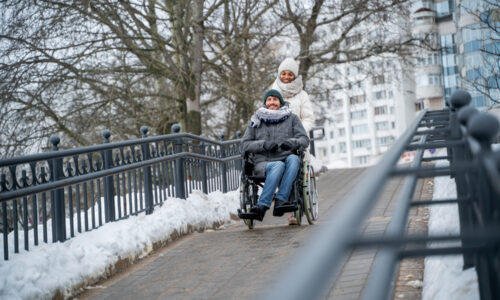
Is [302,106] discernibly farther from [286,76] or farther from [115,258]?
[115,258]

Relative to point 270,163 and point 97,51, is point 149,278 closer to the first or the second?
point 270,163

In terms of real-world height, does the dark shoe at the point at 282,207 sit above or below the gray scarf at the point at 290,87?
below

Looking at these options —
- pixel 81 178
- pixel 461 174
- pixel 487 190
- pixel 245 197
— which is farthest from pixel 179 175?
pixel 487 190

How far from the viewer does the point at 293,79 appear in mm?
8773

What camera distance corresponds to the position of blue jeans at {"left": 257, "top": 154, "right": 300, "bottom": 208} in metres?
7.32

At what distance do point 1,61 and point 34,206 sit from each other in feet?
31.0

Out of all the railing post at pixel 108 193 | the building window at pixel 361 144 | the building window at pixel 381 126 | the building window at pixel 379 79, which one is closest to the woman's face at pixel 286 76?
the railing post at pixel 108 193

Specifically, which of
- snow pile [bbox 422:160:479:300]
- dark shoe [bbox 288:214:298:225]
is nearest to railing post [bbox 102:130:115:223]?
dark shoe [bbox 288:214:298:225]

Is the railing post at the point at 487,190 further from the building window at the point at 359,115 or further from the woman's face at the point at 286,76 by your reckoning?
the building window at the point at 359,115

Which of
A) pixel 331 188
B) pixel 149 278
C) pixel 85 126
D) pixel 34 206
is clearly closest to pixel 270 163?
pixel 149 278

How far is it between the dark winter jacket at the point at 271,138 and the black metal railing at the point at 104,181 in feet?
4.11

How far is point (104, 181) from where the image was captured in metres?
7.09

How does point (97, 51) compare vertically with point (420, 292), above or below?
above

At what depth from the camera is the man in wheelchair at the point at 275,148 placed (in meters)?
7.34
